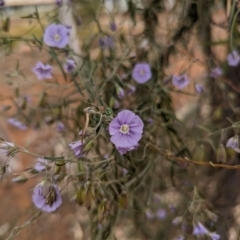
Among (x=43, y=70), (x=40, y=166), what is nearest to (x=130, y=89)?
(x=43, y=70)

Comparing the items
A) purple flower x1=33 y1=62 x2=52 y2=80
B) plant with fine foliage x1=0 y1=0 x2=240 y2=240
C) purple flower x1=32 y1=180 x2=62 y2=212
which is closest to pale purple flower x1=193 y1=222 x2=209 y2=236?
plant with fine foliage x1=0 y1=0 x2=240 y2=240

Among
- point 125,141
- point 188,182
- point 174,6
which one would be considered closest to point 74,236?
point 188,182

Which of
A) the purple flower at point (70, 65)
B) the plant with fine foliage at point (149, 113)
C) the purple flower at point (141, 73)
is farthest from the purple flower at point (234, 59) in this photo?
the purple flower at point (70, 65)

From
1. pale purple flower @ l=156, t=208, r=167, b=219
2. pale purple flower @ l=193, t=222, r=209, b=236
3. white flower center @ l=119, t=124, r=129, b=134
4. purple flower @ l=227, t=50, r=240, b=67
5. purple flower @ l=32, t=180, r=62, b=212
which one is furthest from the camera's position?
pale purple flower @ l=156, t=208, r=167, b=219

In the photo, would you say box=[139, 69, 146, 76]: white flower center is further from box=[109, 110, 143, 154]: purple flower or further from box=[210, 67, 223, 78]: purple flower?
box=[109, 110, 143, 154]: purple flower

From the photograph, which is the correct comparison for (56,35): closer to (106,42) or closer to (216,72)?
(106,42)

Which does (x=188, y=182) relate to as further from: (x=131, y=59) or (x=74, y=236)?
(x=74, y=236)
